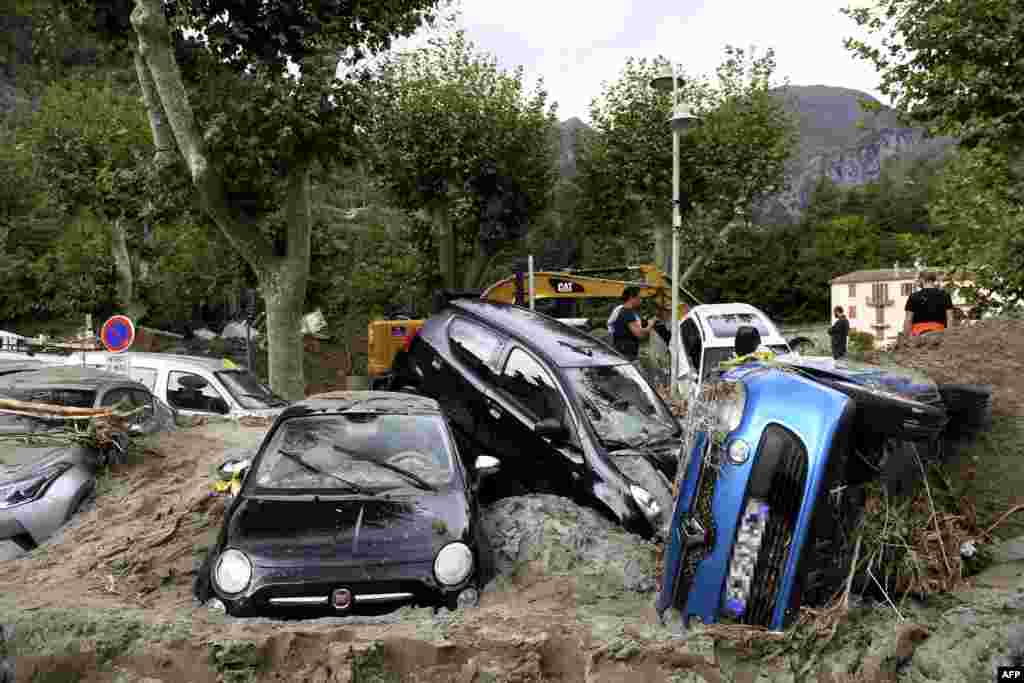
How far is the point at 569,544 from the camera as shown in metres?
4.63

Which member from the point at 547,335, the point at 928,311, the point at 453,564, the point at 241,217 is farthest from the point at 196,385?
the point at 928,311

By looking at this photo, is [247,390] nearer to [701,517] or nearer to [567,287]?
[567,287]

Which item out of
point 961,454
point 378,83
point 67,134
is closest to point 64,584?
point 961,454

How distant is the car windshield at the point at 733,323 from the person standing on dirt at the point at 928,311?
4.73 metres

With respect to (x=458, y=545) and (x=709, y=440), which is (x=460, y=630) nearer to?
(x=458, y=545)

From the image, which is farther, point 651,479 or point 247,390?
point 247,390

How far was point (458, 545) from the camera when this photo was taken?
4.21 m

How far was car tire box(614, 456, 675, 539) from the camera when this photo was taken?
4.94 meters

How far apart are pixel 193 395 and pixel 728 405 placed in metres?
8.03

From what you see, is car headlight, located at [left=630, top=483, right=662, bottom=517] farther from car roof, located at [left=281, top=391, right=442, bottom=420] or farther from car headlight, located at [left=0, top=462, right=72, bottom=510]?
car headlight, located at [left=0, top=462, right=72, bottom=510]

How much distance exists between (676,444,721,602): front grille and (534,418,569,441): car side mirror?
2.45 metres

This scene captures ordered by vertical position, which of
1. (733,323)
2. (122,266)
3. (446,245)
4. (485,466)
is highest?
(446,245)

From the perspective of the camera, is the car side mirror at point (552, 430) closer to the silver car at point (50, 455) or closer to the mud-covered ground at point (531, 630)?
the mud-covered ground at point (531, 630)

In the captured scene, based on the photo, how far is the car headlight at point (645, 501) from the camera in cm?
495
